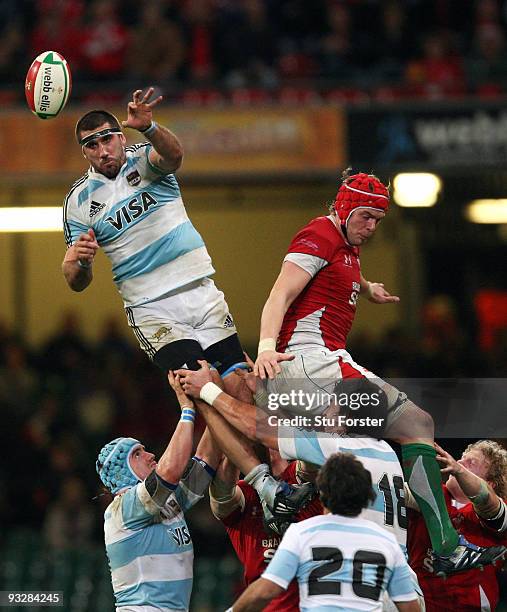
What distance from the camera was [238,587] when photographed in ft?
38.7

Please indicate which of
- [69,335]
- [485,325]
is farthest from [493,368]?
[69,335]

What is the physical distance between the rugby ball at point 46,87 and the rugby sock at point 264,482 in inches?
91.1

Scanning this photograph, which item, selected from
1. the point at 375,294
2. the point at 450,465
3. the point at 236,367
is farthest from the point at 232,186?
the point at 450,465

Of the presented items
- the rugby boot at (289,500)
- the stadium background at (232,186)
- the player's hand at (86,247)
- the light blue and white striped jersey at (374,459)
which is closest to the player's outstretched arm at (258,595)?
the rugby boot at (289,500)

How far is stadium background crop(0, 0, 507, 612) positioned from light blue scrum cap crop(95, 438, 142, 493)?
492cm

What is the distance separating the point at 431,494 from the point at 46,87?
308 centimetres

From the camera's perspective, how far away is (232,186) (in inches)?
600

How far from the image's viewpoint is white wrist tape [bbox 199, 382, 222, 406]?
6.81m

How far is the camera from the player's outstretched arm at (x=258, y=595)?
18.2 feet

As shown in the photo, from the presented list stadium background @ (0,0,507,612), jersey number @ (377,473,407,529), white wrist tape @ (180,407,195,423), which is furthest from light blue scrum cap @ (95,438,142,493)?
stadium background @ (0,0,507,612)

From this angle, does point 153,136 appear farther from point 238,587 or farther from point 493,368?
point 493,368

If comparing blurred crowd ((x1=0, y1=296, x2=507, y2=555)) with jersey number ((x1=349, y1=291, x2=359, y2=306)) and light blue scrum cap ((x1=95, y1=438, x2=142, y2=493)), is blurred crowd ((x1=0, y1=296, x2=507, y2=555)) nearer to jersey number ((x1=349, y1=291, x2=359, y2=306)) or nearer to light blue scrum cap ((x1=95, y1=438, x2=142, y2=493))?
light blue scrum cap ((x1=95, y1=438, x2=142, y2=493))

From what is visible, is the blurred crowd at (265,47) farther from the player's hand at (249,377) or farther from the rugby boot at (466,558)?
the rugby boot at (466,558)

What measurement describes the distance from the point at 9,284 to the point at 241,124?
4.05 meters
